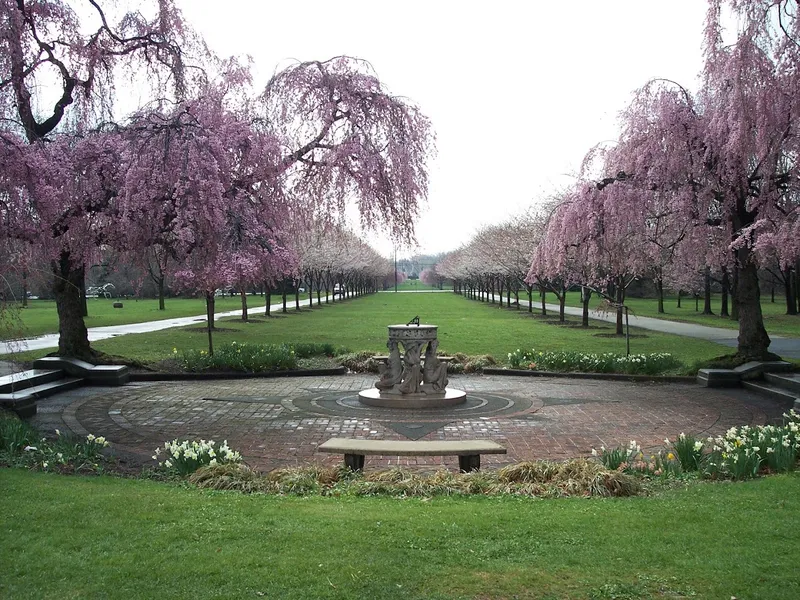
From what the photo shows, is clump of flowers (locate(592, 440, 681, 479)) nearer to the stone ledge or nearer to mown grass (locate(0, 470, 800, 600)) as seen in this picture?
mown grass (locate(0, 470, 800, 600))

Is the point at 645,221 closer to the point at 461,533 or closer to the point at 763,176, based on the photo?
the point at 763,176

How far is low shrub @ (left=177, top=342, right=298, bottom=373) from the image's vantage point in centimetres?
1609

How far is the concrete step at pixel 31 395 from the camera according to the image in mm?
10501

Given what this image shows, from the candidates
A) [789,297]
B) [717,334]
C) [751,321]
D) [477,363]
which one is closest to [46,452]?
[477,363]

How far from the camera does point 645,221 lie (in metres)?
15.8

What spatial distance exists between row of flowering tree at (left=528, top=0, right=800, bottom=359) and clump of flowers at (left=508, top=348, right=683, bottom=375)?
5.26ft

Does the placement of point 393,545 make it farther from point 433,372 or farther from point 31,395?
point 31,395

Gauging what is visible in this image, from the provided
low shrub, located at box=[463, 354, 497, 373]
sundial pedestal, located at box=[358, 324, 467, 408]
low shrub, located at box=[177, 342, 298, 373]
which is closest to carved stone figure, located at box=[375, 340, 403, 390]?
sundial pedestal, located at box=[358, 324, 467, 408]

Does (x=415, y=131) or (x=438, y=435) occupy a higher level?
(x=415, y=131)

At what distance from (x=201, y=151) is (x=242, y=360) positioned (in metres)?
5.66

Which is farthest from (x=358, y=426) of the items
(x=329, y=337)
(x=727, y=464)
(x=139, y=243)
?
(x=329, y=337)

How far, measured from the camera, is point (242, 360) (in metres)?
16.2

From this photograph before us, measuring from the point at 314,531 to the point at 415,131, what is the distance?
10854 millimetres

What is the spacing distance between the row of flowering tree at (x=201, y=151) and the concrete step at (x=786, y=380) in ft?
24.9
